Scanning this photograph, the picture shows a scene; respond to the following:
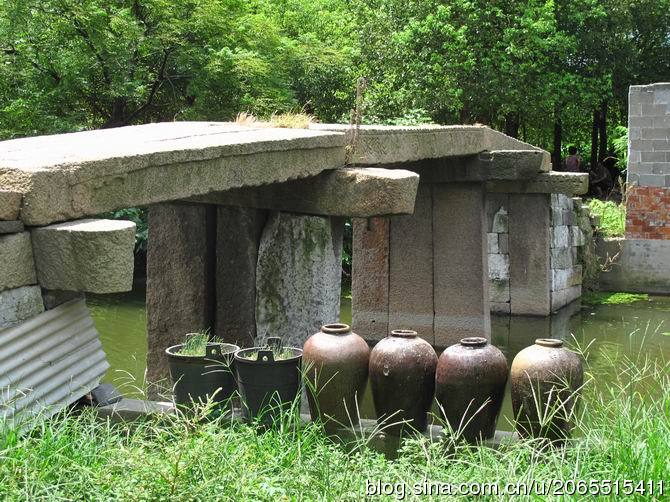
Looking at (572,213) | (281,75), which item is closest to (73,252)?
(572,213)

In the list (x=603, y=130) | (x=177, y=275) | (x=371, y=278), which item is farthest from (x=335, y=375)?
(x=603, y=130)

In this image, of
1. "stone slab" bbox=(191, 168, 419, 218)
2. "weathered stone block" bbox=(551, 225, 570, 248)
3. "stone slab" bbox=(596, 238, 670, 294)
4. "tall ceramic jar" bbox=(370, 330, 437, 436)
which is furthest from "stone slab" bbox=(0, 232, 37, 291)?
"stone slab" bbox=(596, 238, 670, 294)

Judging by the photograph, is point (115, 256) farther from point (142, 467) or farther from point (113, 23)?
point (113, 23)

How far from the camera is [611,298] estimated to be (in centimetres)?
1342

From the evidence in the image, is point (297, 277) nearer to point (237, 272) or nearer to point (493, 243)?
point (237, 272)

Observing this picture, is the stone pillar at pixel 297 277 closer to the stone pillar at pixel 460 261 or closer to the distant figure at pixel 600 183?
the stone pillar at pixel 460 261

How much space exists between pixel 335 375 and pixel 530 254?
24.8ft

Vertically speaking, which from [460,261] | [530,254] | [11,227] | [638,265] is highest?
[11,227]

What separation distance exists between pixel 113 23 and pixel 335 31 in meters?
8.21

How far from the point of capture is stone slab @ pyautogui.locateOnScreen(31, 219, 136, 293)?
398 cm

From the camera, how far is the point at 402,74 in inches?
715

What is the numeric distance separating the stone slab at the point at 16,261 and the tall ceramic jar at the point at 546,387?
7.58ft

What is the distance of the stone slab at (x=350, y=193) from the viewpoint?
5.72 m

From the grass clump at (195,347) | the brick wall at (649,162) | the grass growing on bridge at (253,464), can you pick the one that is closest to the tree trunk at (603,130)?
the brick wall at (649,162)
